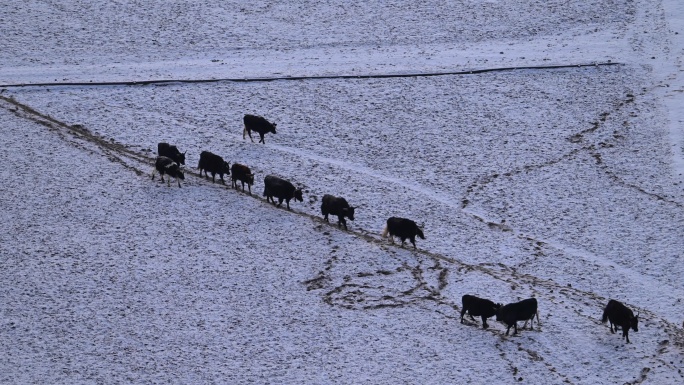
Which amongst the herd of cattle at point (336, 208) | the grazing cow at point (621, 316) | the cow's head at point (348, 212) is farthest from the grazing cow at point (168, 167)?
the grazing cow at point (621, 316)

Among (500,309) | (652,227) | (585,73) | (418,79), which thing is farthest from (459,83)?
(500,309)

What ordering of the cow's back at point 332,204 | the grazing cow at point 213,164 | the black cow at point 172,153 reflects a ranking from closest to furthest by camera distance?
the cow's back at point 332,204 → the grazing cow at point 213,164 → the black cow at point 172,153

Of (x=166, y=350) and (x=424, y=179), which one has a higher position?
(x=424, y=179)

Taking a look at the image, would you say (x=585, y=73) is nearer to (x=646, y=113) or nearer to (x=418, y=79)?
(x=646, y=113)

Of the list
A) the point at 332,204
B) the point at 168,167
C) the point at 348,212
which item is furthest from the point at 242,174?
the point at 348,212

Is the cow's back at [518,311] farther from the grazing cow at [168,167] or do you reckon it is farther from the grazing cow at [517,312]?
the grazing cow at [168,167]

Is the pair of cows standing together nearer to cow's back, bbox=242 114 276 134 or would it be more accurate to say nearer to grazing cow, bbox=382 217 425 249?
grazing cow, bbox=382 217 425 249
